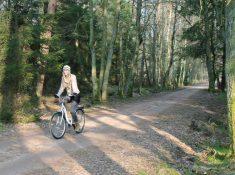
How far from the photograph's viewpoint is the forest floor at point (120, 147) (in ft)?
32.5

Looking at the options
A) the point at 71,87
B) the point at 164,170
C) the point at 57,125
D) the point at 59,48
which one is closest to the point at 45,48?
the point at 59,48

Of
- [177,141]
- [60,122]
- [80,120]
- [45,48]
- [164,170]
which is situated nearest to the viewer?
[164,170]

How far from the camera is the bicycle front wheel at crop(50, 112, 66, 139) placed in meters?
12.7

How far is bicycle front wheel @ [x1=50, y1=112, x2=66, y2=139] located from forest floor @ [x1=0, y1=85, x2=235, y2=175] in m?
0.23

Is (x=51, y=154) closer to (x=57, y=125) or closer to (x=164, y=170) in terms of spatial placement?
(x=57, y=125)

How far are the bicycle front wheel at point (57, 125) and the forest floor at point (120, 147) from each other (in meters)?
0.23

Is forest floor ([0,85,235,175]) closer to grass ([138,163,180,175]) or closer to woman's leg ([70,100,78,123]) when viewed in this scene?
grass ([138,163,180,175])

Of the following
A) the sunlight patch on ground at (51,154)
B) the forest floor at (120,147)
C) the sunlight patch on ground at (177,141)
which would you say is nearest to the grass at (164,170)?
the forest floor at (120,147)

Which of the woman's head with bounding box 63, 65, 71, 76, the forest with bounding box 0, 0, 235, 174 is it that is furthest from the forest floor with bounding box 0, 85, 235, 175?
the woman's head with bounding box 63, 65, 71, 76

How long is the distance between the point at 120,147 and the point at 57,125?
6.76 ft

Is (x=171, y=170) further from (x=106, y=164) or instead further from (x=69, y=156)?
(x=69, y=156)

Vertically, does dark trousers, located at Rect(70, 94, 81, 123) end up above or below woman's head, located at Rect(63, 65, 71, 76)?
below

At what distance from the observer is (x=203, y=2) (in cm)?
3428

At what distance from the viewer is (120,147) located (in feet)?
40.4
